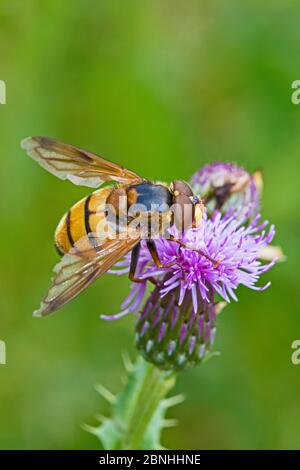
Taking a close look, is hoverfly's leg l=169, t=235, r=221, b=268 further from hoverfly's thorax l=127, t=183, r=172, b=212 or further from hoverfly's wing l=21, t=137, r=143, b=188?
hoverfly's wing l=21, t=137, r=143, b=188

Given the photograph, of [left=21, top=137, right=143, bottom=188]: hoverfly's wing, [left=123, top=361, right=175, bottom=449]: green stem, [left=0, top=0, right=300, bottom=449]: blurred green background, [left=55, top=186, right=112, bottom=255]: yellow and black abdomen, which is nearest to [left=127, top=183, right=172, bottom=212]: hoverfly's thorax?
[left=55, top=186, right=112, bottom=255]: yellow and black abdomen

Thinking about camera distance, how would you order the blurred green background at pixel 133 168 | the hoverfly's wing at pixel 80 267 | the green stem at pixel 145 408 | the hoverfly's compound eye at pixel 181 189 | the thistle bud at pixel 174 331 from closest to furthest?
the hoverfly's wing at pixel 80 267 < the hoverfly's compound eye at pixel 181 189 < the thistle bud at pixel 174 331 < the green stem at pixel 145 408 < the blurred green background at pixel 133 168

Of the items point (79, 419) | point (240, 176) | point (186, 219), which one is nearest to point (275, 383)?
point (79, 419)

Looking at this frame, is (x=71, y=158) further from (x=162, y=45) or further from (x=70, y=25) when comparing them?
(x=162, y=45)

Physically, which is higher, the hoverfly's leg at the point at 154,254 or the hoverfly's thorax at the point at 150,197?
the hoverfly's thorax at the point at 150,197

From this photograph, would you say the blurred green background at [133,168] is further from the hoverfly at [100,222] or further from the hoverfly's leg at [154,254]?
the hoverfly's leg at [154,254]

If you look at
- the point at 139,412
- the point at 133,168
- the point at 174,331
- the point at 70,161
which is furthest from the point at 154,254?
the point at 133,168

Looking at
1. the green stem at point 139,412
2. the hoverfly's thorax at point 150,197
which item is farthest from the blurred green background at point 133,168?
the hoverfly's thorax at point 150,197
